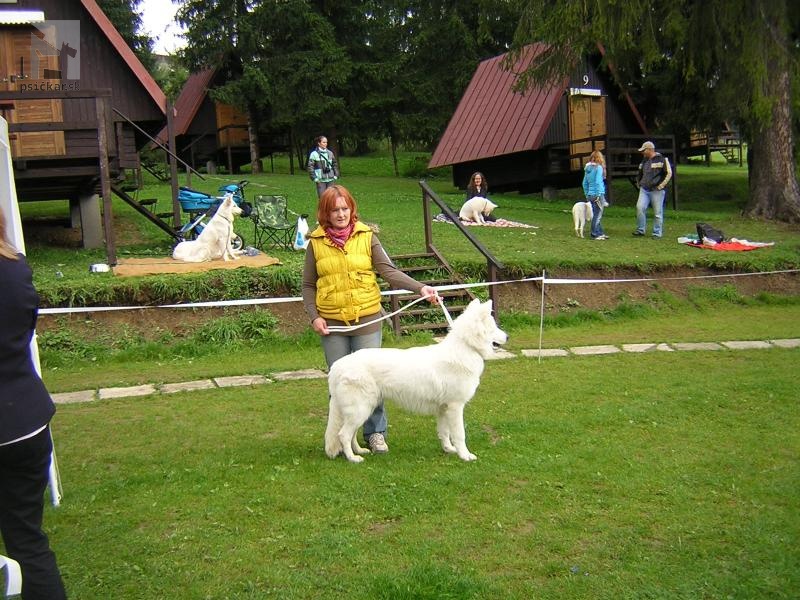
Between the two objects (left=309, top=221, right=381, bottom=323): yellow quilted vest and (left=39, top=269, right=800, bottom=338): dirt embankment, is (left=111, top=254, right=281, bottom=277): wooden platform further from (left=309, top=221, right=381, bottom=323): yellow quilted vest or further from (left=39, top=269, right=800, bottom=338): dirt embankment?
(left=309, top=221, right=381, bottom=323): yellow quilted vest

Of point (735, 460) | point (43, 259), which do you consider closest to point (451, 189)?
point (43, 259)

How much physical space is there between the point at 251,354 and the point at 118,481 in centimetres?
458

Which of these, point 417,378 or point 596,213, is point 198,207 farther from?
point 417,378

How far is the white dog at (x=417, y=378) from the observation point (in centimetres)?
546

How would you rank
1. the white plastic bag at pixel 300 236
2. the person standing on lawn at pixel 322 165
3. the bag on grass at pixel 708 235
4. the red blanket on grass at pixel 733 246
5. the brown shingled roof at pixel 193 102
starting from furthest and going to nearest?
the brown shingled roof at pixel 193 102 < the person standing on lawn at pixel 322 165 < the bag on grass at pixel 708 235 < the red blanket on grass at pixel 733 246 < the white plastic bag at pixel 300 236

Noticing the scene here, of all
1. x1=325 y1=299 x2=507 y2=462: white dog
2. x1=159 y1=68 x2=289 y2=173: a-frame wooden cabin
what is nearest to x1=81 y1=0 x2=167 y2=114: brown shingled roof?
x1=325 y1=299 x2=507 y2=462: white dog

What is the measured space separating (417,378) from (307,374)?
136 inches

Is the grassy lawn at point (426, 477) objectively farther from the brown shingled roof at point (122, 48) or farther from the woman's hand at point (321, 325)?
the brown shingled roof at point (122, 48)

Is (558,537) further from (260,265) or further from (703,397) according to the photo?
(260,265)

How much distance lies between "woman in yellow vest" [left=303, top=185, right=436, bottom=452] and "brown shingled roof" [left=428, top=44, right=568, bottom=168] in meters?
19.2

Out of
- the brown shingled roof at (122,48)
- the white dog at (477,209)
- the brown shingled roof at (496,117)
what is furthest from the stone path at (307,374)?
the brown shingled roof at (496,117)

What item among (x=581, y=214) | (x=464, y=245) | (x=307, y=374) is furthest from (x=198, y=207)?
(x=581, y=214)

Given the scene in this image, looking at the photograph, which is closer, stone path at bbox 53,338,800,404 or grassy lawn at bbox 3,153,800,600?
grassy lawn at bbox 3,153,800,600

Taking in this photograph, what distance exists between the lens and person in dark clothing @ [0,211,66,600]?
10.2 feet
